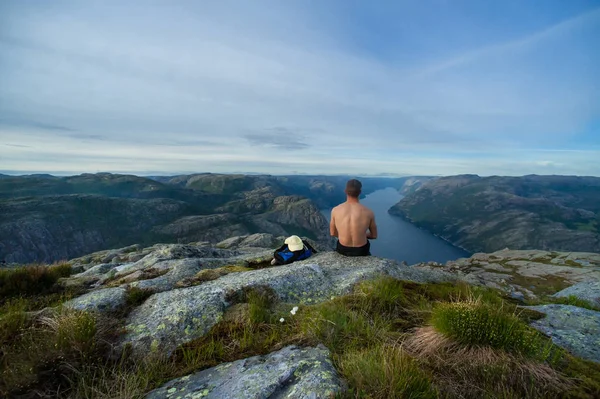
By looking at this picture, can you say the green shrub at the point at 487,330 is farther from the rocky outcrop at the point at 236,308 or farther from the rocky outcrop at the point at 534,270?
the rocky outcrop at the point at 534,270

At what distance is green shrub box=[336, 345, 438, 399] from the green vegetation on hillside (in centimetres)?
1

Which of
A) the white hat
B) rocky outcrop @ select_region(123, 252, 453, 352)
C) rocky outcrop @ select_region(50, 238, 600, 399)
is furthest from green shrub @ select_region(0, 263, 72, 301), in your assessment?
the white hat

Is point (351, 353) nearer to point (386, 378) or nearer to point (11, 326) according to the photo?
point (386, 378)

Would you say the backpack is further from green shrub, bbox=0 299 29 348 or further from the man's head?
green shrub, bbox=0 299 29 348

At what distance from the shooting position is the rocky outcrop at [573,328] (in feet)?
18.4

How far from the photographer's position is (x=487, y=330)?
14.9 ft

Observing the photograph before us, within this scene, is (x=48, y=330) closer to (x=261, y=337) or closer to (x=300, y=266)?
(x=261, y=337)

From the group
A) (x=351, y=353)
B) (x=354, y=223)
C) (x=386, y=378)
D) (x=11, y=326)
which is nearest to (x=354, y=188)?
(x=354, y=223)

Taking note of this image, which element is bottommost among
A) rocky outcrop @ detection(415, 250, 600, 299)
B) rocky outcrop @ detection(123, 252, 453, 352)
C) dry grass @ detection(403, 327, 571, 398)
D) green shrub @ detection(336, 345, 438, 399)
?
rocky outcrop @ detection(415, 250, 600, 299)

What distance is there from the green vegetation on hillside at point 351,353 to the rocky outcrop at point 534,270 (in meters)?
60.7

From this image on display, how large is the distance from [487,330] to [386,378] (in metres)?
2.22

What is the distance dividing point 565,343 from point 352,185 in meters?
7.53

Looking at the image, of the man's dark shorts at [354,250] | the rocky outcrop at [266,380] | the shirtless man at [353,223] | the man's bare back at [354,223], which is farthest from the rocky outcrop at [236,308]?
the man's bare back at [354,223]

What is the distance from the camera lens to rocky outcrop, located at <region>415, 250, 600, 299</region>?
73500 millimetres
